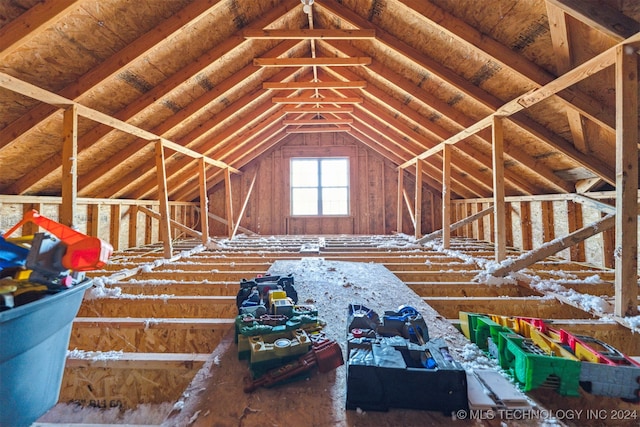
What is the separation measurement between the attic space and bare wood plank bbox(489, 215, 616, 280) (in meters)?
0.02

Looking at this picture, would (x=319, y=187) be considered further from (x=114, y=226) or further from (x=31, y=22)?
(x=31, y=22)

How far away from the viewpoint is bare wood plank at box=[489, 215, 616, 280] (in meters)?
2.34

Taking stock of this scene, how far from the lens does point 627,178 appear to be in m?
1.75

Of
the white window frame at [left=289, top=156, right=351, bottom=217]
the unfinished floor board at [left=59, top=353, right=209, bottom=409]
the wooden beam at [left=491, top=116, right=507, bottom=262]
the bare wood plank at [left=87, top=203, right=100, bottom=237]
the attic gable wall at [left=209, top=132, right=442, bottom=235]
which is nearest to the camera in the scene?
the unfinished floor board at [left=59, top=353, right=209, bottom=409]

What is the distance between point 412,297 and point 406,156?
4956mm

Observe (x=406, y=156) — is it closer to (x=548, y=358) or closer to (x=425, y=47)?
(x=425, y=47)

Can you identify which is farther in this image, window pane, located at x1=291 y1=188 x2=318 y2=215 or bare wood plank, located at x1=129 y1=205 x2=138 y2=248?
window pane, located at x1=291 y1=188 x2=318 y2=215

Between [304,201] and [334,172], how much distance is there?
124cm

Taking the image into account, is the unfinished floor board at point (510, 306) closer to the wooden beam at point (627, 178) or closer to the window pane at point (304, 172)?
the wooden beam at point (627, 178)

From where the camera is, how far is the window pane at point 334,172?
8281 millimetres

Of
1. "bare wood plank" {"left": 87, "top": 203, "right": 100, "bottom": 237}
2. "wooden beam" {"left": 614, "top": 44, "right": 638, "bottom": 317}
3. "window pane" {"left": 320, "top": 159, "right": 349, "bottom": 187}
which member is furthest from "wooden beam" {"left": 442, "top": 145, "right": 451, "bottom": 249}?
"bare wood plank" {"left": 87, "top": 203, "right": 100, "bottom": 237}

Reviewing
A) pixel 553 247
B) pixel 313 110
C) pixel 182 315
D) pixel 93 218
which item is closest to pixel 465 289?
pixel 553 247

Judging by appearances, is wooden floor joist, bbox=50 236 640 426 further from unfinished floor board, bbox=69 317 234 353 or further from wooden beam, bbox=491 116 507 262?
→ wooden beam, bbox=491 116 507 262

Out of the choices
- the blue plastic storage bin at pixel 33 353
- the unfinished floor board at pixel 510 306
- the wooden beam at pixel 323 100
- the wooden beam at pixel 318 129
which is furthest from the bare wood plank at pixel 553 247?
the wooden beam at pixel 318 129
